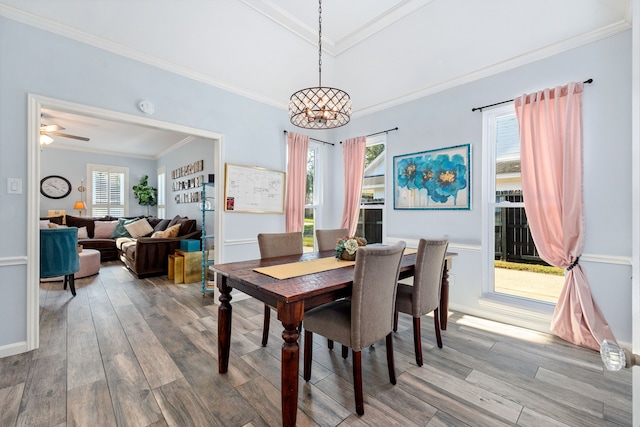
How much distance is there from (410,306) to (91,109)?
322 centimetres

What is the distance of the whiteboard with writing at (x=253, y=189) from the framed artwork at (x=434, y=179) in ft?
5.30

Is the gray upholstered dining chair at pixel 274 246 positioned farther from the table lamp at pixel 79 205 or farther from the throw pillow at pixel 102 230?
the table lamp at pixel 79 205

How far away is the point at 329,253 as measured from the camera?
261cm

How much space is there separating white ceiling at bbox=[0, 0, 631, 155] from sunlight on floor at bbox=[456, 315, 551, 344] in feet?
8.58

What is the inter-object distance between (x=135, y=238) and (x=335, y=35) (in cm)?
545

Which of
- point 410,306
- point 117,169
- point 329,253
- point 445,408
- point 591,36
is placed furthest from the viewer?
point 117,169

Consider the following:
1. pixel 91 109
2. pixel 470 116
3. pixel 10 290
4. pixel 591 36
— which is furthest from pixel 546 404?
pixel 91 109

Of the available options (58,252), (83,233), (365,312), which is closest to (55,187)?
(83,233)

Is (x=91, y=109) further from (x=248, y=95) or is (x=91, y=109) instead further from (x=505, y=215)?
(x=505, y=215)

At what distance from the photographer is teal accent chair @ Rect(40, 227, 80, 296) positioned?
3270 mm

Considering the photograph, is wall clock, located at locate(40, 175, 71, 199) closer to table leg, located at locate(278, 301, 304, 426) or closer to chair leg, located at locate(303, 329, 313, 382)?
chair leg, located at locate(303, 329, 313, 382)

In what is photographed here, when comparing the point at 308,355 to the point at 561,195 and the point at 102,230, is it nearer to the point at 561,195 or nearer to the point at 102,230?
the point at 561,195

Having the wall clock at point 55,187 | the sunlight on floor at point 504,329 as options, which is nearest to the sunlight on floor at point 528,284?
the sunlight on floor at point 504,329

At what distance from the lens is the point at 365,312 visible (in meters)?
1.58
